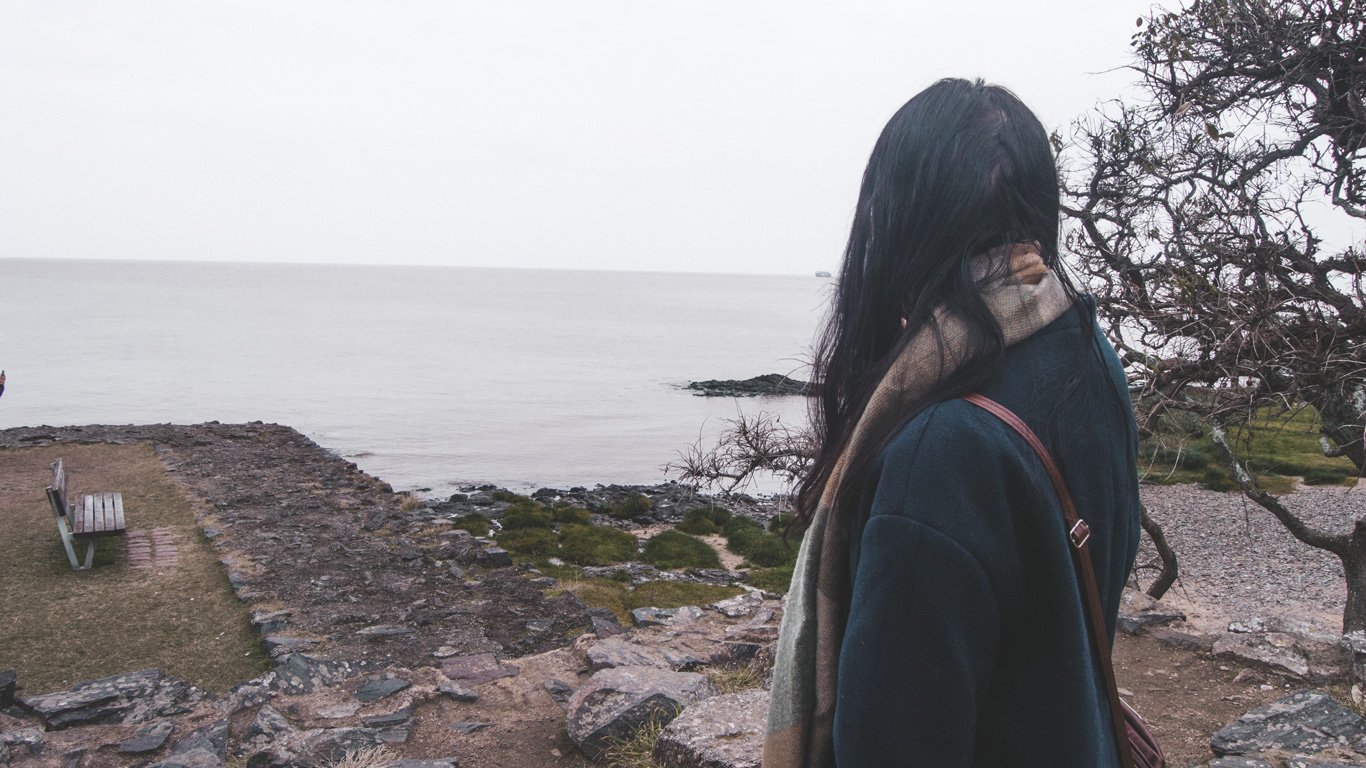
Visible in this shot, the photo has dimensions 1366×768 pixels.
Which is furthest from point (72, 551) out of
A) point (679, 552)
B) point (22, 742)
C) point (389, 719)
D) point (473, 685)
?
point (679, 552)

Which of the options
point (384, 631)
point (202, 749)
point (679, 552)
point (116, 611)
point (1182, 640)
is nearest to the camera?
point (202, 749)

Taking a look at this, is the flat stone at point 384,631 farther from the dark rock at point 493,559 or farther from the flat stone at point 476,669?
the dark rock at point 493,559

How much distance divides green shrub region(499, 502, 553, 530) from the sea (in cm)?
516

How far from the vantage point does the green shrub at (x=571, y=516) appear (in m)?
18.2

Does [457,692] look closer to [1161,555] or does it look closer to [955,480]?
[955,480]

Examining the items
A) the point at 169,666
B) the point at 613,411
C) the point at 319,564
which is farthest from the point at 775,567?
the point at 613,411

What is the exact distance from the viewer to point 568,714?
5.51 m

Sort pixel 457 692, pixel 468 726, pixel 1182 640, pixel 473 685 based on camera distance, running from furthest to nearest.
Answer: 1. pixel 1182 640
2. pixel 473 685
3. pixel 457 692
4. pixel 468 726

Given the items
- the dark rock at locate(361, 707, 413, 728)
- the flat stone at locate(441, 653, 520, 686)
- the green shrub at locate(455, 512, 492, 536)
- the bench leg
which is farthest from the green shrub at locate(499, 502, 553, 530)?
the dark rock at locate(361, 707, 413, 728)

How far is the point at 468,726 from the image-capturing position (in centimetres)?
564

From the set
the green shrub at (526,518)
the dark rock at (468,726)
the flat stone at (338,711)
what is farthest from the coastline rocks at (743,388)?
the dark rock at (468,726)

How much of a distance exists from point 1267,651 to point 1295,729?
5.23 feet

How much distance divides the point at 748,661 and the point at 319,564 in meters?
6.38

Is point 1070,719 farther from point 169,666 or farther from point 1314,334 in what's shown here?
point 169,666
